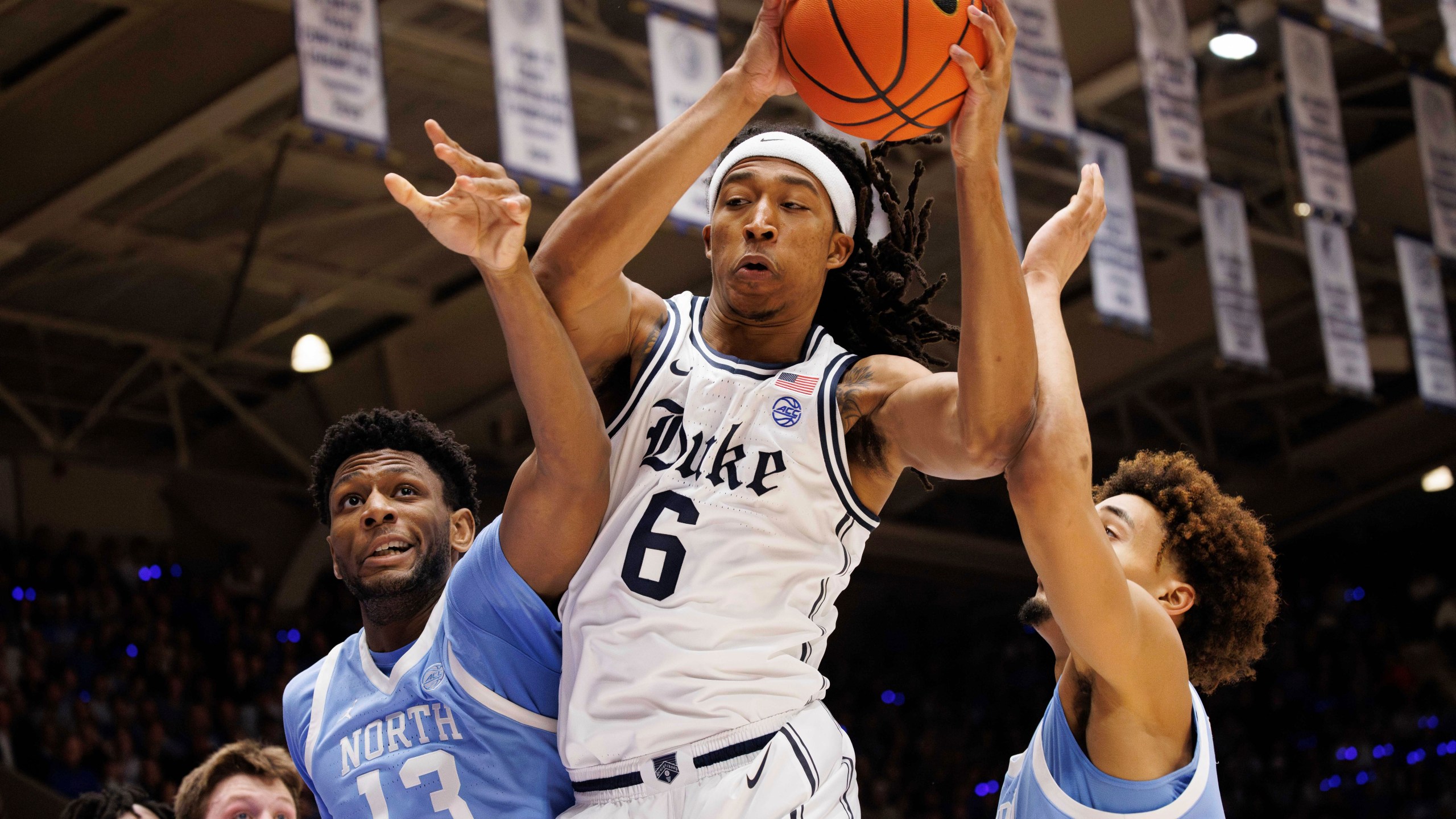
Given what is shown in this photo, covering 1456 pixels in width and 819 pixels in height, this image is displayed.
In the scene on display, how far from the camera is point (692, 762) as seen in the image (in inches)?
106

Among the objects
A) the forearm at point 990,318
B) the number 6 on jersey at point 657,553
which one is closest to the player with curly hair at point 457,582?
the number 6 on jersey at point 657,553

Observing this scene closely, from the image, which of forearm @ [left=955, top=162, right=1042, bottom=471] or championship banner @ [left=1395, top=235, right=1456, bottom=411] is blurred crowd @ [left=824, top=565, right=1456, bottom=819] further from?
forearm @ [left=955, top=162, right=1042, bottom=471]

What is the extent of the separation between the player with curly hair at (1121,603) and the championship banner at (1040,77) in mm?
6290

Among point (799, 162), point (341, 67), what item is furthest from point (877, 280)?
point (341, 67)

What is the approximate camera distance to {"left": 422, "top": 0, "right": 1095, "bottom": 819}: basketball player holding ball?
2611 millimetres

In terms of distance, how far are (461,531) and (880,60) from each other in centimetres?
162

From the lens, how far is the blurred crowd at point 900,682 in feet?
35.4

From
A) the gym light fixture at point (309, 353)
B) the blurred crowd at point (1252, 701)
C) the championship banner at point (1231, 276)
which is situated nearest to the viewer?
the gym light fixture at point (309, 353)

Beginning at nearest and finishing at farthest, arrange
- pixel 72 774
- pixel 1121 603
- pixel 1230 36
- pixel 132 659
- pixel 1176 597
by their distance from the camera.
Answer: pixel 1121 603 → pixel 1176 597 → pixel 72 774 → pixel 1230 36 → pixel 132 659

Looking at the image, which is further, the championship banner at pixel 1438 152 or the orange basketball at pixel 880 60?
the championship banner at pixel 1438 152

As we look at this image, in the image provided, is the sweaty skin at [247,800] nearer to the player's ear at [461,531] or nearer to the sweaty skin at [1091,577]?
the player's ear at [461,531]

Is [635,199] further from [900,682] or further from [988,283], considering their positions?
[900,682]

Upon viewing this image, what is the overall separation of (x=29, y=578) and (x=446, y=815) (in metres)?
10.6

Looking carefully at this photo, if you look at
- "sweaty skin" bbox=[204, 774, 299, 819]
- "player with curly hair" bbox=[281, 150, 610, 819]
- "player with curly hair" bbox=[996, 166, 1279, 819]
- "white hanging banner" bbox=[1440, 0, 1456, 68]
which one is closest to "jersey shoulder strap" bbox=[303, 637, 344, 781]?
"player with curly hair" bbox=[281, 150, 610, 819]
